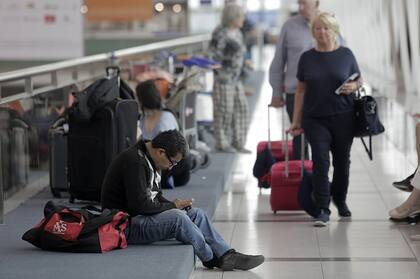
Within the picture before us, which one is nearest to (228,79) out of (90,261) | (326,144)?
(326,144)

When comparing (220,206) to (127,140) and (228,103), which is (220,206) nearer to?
(127,140)

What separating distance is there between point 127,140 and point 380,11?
46.8ft

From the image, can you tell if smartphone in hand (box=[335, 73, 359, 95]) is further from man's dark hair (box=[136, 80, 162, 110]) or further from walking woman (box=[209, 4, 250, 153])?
walking woman (box=[209, 4, 250, 153])

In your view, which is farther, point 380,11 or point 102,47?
point 102,47

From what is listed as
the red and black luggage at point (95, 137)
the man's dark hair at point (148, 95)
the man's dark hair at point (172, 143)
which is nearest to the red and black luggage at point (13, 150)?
the red and black luggage at point (95, 137)

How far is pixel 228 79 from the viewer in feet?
43.0

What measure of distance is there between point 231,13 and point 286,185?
3.65m

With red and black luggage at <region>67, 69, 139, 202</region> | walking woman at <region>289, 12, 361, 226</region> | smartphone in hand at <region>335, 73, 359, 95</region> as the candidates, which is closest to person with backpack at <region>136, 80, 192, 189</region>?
red and black luggage at <region>67, 69, 139, 202</region>

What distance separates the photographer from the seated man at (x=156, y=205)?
6.86m

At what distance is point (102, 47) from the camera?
1389 inches


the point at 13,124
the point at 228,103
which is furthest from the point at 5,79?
the point at 228,103

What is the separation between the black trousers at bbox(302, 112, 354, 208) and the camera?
8.84m

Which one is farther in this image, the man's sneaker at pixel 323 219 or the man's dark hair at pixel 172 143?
the man's sneaker at pixel 323 219

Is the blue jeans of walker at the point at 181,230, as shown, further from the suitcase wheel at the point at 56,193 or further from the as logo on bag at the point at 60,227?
the suitcase wheel at the point at 56,193
